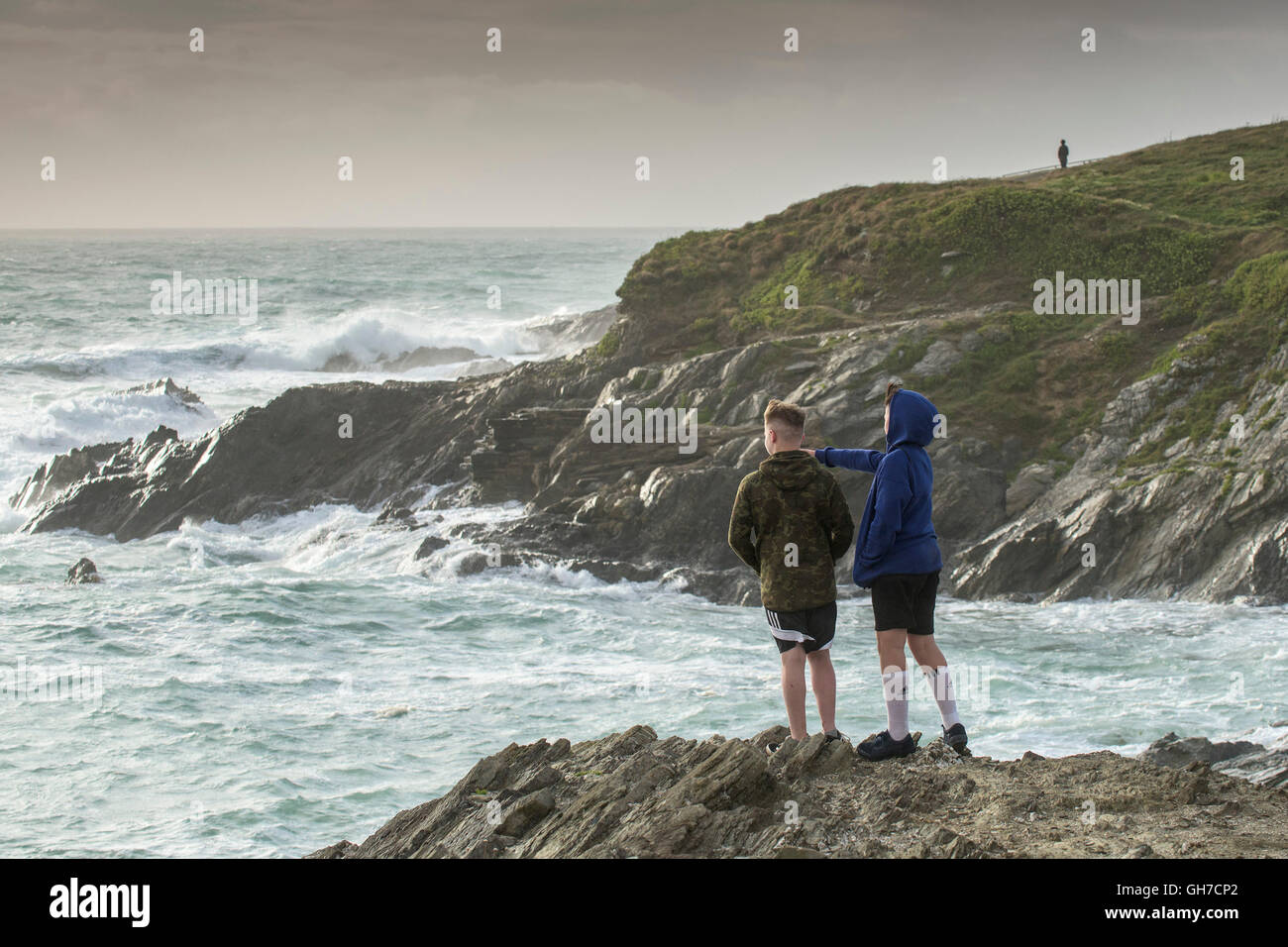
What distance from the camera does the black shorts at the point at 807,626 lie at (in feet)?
24.3

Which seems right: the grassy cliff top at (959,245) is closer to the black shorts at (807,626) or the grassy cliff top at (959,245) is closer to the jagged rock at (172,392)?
the jagged rock at (172,392)

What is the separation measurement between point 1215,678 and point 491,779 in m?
11.1

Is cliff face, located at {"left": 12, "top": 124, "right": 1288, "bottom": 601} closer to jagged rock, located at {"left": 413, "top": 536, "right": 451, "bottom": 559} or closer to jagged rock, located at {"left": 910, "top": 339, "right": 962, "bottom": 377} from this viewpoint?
jagged rock, located at {"left": 910, "top": 339, "right": 962, "bottom": 377}

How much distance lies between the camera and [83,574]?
23.2 metres

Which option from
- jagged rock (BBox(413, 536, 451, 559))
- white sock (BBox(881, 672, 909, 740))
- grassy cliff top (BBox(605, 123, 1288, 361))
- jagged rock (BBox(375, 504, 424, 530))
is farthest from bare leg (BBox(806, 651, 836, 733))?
grassy cliff top (BBox(605, 123, 1288, 361))

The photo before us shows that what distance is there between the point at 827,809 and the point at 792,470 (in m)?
1.97

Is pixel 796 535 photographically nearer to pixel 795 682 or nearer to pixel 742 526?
pixel 742 526

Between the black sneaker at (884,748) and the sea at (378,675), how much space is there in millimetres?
6293

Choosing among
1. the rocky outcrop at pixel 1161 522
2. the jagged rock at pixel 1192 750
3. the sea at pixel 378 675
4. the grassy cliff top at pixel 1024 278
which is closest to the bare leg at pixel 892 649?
the jagged rock at pixel 1192 750

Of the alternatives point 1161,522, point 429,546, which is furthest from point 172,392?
point 1161,522

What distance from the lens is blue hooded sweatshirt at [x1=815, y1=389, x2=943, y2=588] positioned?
7.37 m
